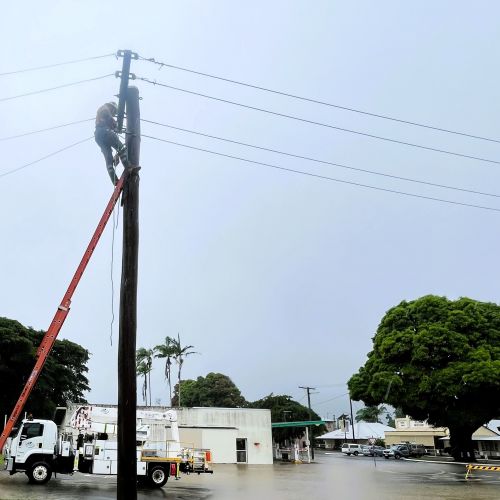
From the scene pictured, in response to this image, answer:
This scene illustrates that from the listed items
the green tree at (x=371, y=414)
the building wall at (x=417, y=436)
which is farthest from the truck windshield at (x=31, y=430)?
the green tree at (x=371, y=414)

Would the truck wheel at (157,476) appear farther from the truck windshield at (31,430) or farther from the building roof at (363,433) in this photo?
the building roof at (363,433)

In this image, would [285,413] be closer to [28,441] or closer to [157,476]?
[157,476]

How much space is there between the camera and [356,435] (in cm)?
8606

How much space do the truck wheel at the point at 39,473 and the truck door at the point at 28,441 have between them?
0.58 metres

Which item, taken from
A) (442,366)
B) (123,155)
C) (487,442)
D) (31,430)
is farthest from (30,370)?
(487,442)

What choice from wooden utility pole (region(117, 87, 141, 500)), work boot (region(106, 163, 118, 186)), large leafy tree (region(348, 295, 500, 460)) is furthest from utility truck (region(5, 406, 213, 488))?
large leafy tree (region(348, 295, 500, 460))

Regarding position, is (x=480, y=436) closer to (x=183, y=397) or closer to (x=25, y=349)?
(x=183, y=397)

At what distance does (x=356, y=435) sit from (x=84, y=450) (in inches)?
2868

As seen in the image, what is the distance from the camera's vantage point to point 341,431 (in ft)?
296

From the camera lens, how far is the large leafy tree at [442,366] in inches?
1449

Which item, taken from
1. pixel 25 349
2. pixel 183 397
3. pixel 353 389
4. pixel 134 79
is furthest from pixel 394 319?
pixel 183 397

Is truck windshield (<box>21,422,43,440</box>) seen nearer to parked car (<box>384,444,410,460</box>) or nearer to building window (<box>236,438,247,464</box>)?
building window (<box>236,438,247,464</box>)

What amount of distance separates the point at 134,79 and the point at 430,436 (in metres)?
71.8

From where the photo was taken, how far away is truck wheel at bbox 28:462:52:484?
2002cm
